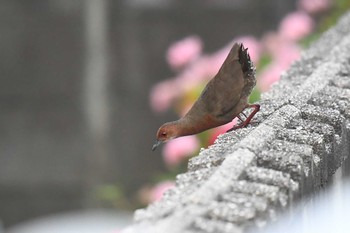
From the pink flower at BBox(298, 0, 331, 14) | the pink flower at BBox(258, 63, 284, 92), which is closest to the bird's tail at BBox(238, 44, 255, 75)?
the pink flower at BBox(258, 63, 284, 92)

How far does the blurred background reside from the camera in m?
8.70

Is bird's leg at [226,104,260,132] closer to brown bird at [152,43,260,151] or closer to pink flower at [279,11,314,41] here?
brown bird at [152,43,260,151]

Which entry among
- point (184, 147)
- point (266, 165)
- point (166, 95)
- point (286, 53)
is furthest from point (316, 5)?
point (266, 165)

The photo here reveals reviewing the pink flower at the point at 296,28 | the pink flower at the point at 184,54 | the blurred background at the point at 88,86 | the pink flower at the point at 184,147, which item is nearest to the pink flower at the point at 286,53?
the pink flower at the point at 296,28

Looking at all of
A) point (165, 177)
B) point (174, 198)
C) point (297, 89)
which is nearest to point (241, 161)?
point (174, 198)

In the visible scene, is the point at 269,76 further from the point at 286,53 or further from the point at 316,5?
the point at 316,5

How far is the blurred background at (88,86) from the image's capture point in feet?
28.6

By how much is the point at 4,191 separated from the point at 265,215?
7.11 meters

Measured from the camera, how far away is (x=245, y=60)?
2850 millimetres

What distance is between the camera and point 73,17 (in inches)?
350

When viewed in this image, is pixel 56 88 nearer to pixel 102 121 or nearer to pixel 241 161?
pixel 102 121

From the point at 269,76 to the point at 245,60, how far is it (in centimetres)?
216

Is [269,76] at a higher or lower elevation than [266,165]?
higher

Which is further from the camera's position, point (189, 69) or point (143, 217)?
point (189, 69)
